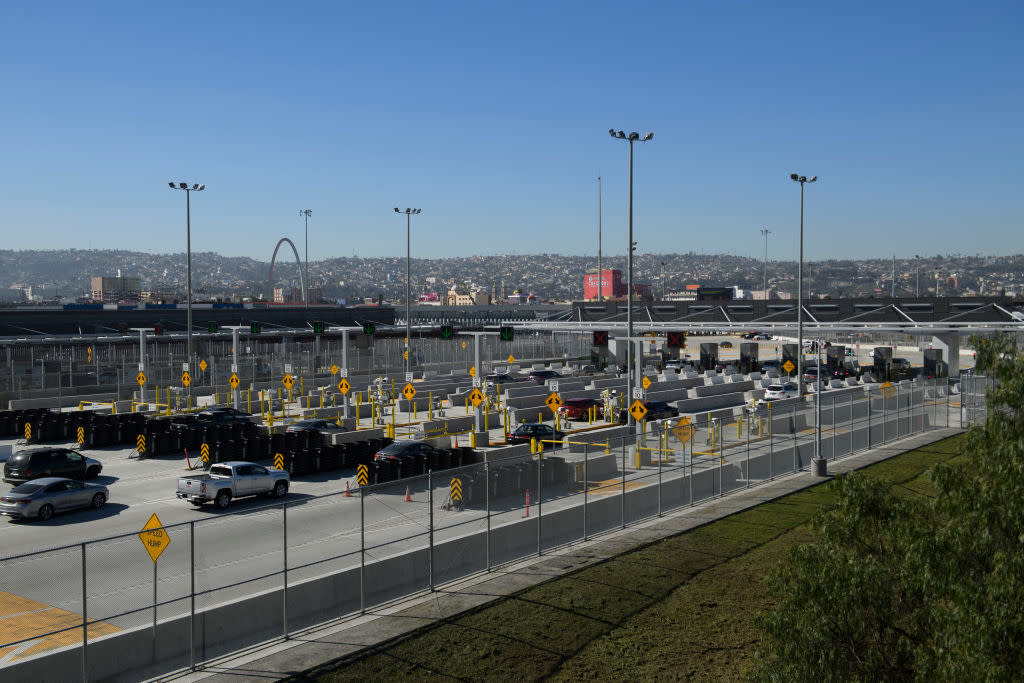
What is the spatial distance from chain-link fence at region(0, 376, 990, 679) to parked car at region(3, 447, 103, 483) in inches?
290

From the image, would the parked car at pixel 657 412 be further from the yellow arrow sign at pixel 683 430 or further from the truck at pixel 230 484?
the truck at pixel 230 484

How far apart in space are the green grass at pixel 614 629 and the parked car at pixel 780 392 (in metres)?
32.4

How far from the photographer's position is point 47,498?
21938mm

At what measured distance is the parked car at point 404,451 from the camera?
27328 millimetres

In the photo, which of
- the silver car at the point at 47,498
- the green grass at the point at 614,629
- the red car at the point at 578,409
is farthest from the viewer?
the red car at the point at 578,409

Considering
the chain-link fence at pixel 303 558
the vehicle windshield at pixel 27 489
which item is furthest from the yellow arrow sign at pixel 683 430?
the vehicle windshield at pixel 27 489

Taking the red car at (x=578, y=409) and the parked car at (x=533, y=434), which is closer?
the parked car at (x=533, y=434)

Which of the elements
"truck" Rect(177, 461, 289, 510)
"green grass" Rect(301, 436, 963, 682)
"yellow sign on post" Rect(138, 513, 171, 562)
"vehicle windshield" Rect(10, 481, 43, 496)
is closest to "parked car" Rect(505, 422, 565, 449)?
"truck" Rect(177, 461, 289, 510)

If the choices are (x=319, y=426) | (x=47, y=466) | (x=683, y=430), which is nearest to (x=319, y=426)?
(x=319, y=426)

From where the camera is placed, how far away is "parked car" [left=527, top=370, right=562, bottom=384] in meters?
59.1

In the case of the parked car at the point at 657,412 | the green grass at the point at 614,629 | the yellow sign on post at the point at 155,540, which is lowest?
the green grass at the point at 614,629

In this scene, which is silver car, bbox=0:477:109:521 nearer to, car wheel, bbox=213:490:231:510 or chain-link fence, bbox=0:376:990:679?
car wheel, bbox=213:490:231:510

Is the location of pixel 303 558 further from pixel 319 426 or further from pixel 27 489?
pixel 319 426

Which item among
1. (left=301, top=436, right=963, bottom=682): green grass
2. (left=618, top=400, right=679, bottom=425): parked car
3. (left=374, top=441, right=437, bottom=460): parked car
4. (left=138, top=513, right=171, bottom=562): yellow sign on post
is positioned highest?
(left=138, top=513, right=171, bottom=562): yellow sign on post
